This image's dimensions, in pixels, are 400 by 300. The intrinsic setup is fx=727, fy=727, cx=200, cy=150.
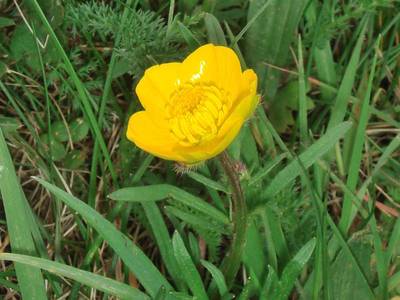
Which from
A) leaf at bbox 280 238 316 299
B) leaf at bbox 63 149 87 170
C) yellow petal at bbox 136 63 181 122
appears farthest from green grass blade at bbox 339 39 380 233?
leaf at bbox 63 149 87 170

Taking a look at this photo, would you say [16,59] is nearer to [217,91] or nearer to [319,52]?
[217,91]

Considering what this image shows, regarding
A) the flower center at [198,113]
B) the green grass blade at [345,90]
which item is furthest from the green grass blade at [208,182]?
the green grass blade at [345,90]

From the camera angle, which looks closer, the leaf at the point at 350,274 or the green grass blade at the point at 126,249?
the green grass blade at the point at 126,249

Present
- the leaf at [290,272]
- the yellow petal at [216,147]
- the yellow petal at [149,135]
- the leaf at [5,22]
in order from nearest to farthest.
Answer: the yellow petal at [216,147], the yellow petal at [149,135], the leaf at [290,272], the leaf at [5,22]

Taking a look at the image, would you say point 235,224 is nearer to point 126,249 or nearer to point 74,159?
point 126,249

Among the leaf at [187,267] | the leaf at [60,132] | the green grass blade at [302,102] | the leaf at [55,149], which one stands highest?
the green grass blade at [302,102]

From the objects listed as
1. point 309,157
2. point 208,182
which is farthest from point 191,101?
point 309,157

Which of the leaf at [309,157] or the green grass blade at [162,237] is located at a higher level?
the leaf at [309,157]

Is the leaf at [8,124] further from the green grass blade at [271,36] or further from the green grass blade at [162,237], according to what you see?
the green grass blade at [271,36]
